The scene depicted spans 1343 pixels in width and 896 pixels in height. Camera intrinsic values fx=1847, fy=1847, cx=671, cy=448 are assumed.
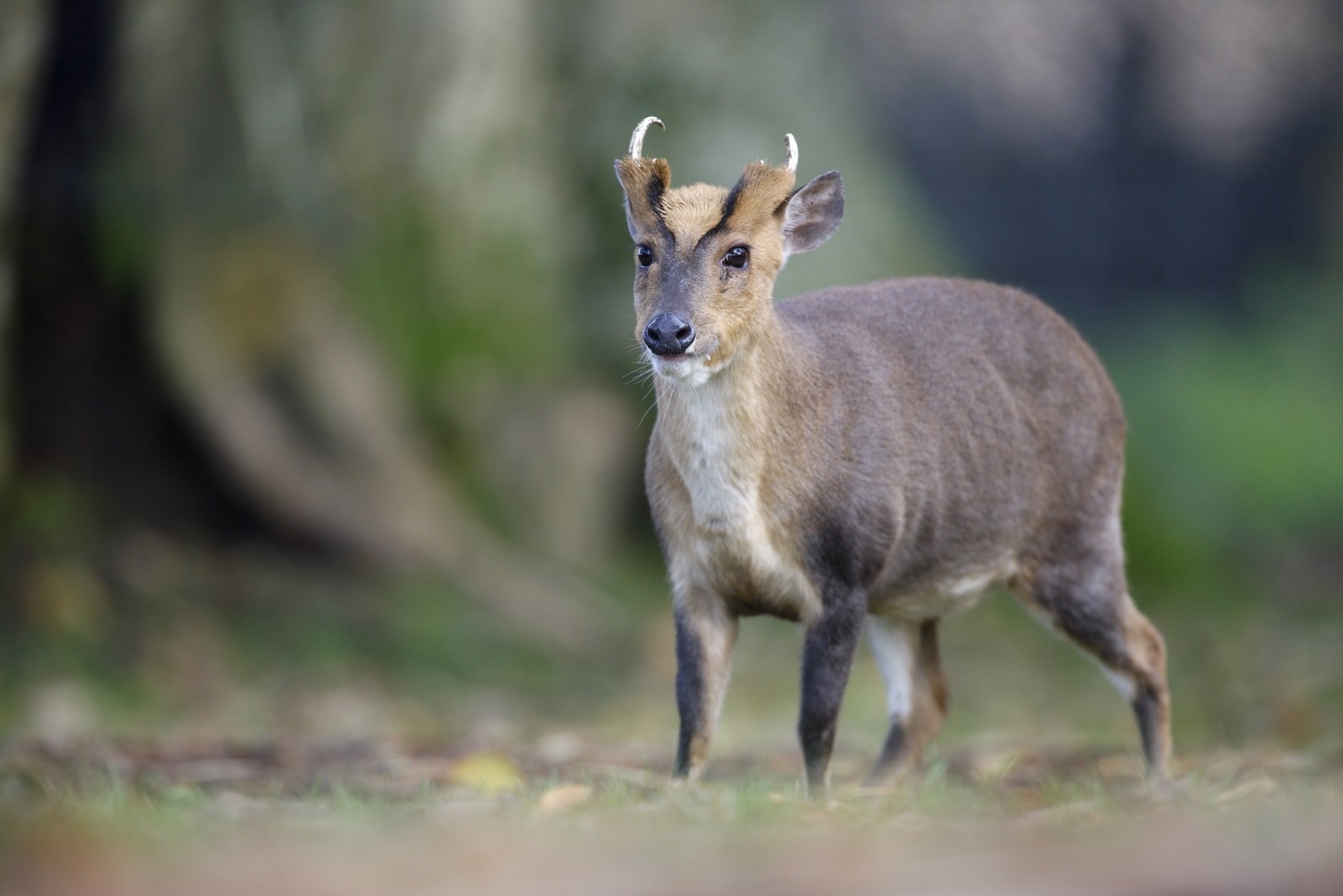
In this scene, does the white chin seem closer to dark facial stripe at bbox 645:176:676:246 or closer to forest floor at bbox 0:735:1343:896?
dark facial stripe at bbox 645:176:676:246

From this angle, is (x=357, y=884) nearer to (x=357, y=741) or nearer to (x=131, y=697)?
(x=357, y=741)

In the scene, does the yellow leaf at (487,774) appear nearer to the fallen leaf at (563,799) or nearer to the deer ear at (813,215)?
the fallen leaf at (563,799)

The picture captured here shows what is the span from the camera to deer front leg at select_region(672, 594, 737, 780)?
5383mm

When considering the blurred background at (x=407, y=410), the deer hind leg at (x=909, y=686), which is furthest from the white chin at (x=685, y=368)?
the blurred background at (x=407, y=410)

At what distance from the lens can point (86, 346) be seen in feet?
31.2

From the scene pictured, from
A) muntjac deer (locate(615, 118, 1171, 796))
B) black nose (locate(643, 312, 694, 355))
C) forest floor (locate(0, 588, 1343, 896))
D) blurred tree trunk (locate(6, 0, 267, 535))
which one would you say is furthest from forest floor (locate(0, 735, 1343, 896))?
blurred tree trunk (locate(6, 0, 267, 535))

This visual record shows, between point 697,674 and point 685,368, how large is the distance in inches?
36.7

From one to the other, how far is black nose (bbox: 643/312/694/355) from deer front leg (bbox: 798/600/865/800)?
2.94 feet

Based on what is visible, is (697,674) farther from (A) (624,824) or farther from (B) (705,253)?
(B) (705,253)

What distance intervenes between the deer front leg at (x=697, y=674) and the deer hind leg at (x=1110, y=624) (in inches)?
51.8

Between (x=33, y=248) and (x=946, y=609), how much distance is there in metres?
5.44

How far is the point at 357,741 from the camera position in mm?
7008

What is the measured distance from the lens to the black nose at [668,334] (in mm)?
5012

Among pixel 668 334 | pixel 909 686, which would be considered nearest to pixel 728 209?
pixel 668 334
